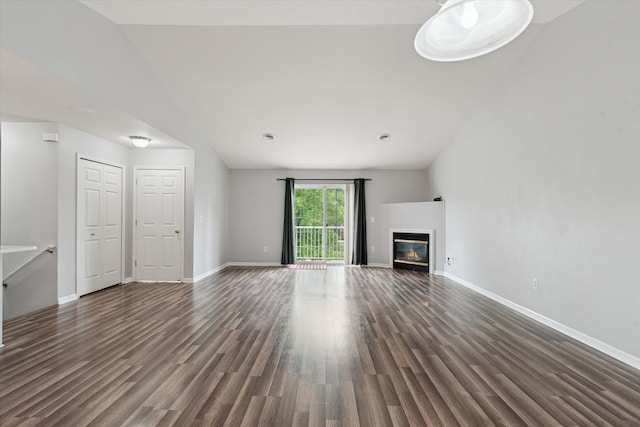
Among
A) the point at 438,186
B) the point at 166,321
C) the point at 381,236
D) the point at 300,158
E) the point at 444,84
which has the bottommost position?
the point at 166,321

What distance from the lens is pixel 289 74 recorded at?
4449mm

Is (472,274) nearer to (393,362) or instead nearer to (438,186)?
(438,186)

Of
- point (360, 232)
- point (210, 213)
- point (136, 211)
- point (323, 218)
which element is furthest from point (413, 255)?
point (136, 211)

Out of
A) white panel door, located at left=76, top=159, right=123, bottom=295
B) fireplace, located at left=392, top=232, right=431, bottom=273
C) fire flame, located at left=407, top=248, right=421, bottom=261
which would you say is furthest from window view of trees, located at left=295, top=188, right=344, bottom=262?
white panel door, located at left=76, top=159, right=123, bottom=295

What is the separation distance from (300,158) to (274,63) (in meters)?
3.18

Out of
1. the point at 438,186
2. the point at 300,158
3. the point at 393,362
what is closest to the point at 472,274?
the point at 438,186

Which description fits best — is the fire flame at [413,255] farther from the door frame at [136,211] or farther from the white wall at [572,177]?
the door frame at [136,211]

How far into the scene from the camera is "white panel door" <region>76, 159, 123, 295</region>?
470 cm

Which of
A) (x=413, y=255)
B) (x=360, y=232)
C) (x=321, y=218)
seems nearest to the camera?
(x=413, y=255)

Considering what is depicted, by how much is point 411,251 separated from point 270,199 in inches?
142

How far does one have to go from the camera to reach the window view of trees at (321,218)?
8.18m

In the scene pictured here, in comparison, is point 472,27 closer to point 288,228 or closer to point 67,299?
point 67,299

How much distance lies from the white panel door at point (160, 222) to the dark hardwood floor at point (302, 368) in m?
1.53

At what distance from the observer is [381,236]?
8.00 m
